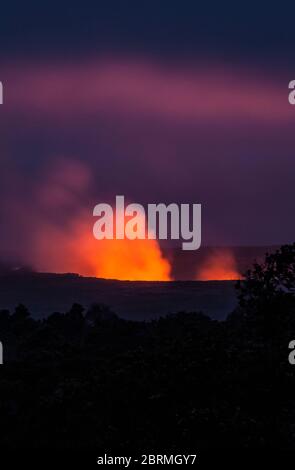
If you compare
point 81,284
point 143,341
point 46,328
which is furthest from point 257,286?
point 81,284

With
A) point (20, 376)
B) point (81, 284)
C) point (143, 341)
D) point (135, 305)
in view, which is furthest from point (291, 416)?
→ point (81, 284)

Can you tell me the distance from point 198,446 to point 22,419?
6.47 meters

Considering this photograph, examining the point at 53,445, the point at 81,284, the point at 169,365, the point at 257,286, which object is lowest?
the point at 53,445

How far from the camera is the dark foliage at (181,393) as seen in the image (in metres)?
24.9

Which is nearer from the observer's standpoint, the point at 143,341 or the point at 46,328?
the point at 143,341

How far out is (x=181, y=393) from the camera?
86.7ft

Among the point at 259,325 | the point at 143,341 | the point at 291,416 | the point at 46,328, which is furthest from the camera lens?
the point at 46,328

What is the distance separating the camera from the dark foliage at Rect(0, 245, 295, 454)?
81.6ft

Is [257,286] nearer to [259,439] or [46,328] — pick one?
[259,439]

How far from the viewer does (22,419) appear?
28594 mm

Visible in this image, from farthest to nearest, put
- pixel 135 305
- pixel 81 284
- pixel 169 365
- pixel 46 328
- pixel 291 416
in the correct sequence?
pixel 81 284
pixel 135 305
pixel 46 328
pixel 169 365
pixel 291 416

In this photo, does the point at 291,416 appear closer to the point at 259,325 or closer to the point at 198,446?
the point at 198,446

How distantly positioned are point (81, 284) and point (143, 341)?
12919 cm

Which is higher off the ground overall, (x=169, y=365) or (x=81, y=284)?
(x=81, y=284)
